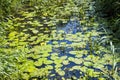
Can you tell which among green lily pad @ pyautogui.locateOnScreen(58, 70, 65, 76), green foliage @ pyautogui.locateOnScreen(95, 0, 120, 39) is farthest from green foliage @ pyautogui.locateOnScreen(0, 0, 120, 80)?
green foliage @ pyautogui.locateOnScreen(95, 0, 120, 39)

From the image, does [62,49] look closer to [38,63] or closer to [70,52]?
[70,52]

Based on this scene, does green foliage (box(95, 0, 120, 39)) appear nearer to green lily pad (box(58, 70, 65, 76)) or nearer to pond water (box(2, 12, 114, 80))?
pond water (box(2, 12, 114, 80))

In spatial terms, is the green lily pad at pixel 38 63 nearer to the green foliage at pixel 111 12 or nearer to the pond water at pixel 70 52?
the pond water at pixel 70 52

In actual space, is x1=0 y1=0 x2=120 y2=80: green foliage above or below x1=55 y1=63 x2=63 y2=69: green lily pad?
above

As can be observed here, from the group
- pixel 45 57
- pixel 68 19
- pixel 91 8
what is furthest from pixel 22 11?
pixel 45 57

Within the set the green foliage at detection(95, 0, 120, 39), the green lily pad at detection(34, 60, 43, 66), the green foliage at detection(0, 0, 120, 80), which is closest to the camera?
the green foliage at detection(0, 0, 120, 80)

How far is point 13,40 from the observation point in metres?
5.35

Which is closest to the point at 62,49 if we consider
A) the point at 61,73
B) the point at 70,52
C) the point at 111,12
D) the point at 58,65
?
the point at 70,52

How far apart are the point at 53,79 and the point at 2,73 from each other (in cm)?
86

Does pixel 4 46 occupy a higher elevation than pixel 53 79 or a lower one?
higher

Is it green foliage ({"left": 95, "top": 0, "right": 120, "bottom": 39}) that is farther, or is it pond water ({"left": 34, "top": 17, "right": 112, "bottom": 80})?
green foliage ({"left": 95, "top": 0, "right": 120, "bottom": 39})

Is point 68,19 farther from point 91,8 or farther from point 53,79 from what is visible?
point 53,79

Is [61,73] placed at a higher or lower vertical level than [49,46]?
lower

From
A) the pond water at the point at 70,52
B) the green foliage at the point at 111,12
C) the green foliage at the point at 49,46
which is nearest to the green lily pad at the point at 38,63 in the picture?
the green foliage at the point at 49,46
